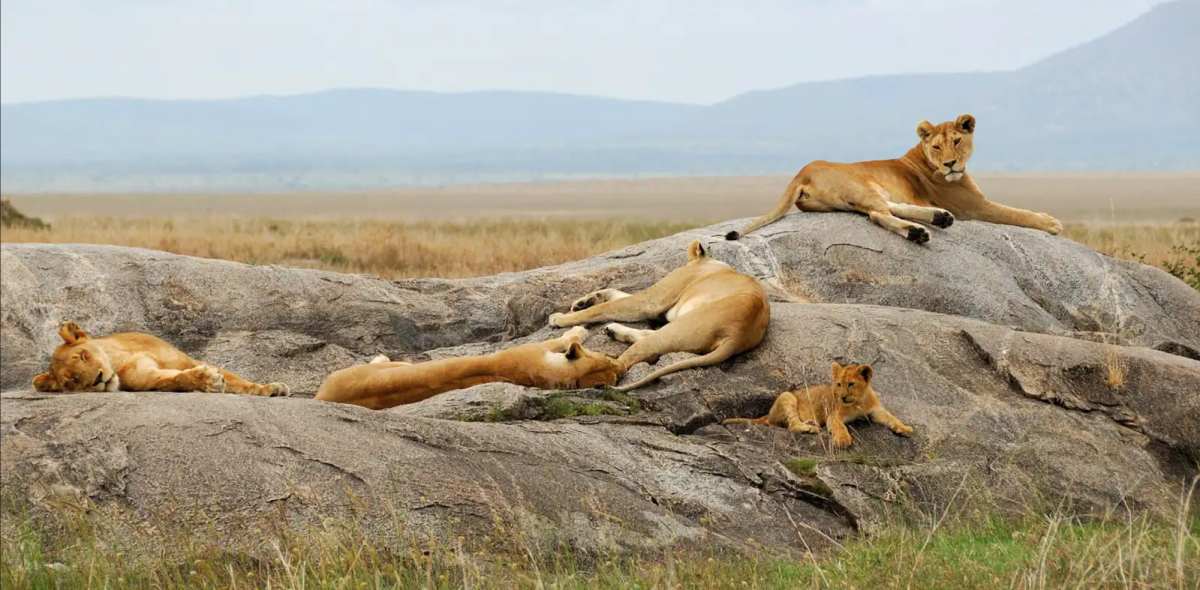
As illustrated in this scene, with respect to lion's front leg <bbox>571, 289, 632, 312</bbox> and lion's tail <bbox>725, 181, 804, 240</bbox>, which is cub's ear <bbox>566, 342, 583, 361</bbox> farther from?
lion's tail <bbox>725, 181, 804, 240</bbox>

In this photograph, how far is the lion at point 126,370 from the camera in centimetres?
730

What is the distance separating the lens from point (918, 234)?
39.2 ft

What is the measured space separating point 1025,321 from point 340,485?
7.05 metres

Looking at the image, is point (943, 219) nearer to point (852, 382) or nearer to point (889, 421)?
point (889, 421)

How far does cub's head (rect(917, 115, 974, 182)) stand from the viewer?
1291cm

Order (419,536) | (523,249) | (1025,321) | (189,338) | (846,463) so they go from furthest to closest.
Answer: (523,249)
(1025,321)
(189,338)
(846,463)
(419,536)

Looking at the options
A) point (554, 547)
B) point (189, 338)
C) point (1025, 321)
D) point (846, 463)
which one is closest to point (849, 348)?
point (846, 463)

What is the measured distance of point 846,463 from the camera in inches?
324

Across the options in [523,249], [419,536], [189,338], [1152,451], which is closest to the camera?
[419,536]

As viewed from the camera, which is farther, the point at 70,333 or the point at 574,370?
the point at 574,370

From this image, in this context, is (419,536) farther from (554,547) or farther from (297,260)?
(297,260)

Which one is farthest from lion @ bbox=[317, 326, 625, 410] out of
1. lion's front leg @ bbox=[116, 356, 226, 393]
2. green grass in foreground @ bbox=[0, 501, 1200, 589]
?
green grass in foreground @ bbox=[0, 501, 1200, 589]

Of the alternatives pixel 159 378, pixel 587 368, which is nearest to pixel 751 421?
pixel 587 368

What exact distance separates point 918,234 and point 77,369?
7.50 metres
